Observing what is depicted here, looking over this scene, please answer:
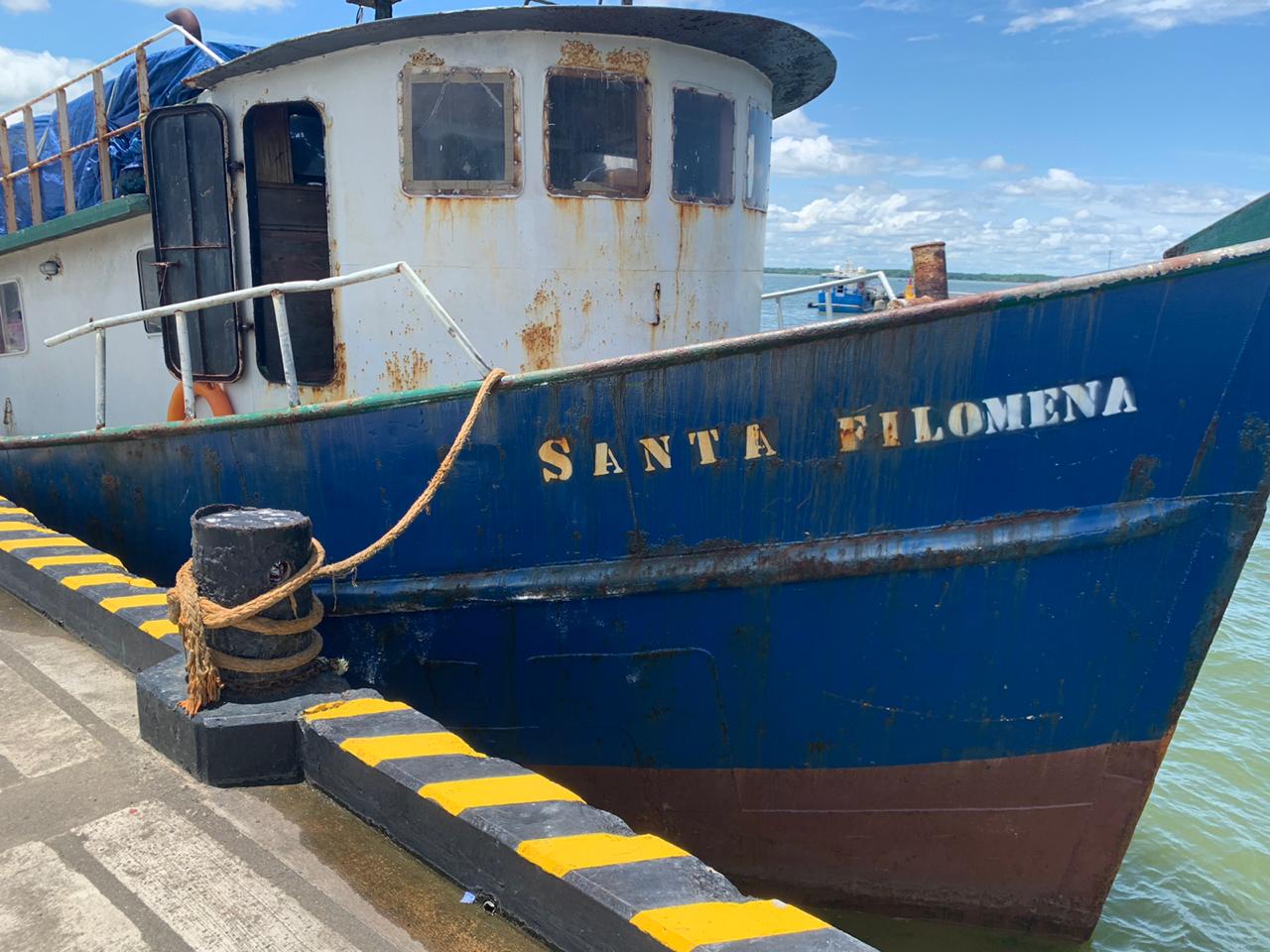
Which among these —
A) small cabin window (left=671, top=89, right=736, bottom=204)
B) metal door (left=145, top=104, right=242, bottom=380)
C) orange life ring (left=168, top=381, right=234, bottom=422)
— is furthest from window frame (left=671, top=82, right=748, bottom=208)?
orange life ring (left=168, top=381, right=234, bottom=422)

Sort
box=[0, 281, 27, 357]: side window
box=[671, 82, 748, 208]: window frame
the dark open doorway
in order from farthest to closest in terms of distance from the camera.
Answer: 1. box=[0, 281, 27, 357]: side window
2. the dark open doorway
3. box=[671, 82, 748, 208]: window frame

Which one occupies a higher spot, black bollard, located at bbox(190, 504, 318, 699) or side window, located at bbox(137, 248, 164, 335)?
side window, located at bbox(137, 248, 164, 335)

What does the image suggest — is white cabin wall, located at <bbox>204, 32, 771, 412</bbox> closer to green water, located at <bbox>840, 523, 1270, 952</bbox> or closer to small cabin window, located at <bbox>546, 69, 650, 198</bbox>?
small cabin window, located at <bbox>546, 69, 650, 198</bbox>

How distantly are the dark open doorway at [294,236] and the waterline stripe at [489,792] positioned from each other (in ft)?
10.6

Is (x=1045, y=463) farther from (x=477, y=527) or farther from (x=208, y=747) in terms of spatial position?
(x=208, y=747)

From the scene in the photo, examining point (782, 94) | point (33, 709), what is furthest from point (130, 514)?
point (782, 94)

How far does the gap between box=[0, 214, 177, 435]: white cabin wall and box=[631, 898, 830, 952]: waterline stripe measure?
213 inches

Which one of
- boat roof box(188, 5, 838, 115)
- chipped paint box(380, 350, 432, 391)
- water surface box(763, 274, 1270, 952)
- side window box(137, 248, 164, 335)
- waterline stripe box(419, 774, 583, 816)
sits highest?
boat roof box(188, 5, 838, 115)

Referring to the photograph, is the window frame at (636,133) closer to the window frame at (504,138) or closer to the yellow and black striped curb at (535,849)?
the window frame at (504,138)

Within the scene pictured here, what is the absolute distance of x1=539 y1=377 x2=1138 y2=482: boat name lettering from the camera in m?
3.20

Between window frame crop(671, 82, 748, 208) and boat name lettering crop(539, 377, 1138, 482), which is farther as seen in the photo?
window frame crop(671, 82, 748, 208)

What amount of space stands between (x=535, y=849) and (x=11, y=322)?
7.96 metres

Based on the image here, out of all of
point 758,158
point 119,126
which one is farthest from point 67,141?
point 758,158

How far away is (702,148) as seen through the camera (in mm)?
4883
